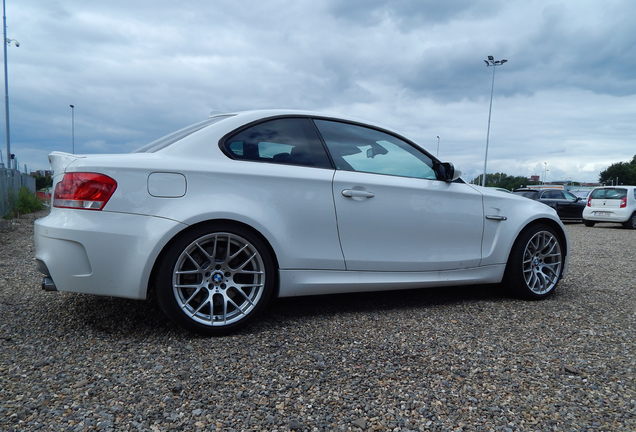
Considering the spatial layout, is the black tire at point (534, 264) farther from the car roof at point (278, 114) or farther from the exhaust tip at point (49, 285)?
the exhaust tip at point (49, 285)

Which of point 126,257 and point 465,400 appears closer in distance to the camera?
point 465,400

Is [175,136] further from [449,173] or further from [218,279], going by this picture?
[449,173]

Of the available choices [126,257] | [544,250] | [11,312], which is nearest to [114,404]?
[126,257]

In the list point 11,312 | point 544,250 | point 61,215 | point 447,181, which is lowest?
point 11,312

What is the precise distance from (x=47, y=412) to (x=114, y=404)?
0.27m

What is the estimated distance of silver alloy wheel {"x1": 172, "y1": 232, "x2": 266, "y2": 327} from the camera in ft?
9.38

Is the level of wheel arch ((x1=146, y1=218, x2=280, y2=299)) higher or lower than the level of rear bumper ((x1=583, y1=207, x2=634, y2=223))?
higher

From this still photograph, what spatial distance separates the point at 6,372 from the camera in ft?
7.87

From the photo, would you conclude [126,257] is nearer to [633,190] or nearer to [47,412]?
[47,412]

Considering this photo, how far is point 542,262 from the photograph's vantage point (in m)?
4.20

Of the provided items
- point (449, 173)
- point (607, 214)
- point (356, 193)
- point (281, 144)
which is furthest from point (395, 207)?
point (607, 214)

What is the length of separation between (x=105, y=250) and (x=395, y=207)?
1995 mm

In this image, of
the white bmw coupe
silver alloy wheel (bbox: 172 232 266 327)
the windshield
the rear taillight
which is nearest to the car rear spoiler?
the white bmw coupe

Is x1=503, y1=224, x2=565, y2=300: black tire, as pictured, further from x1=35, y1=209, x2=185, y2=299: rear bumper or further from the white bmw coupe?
x1=35, y1=209, x2=185, y2=299: rear bumper
